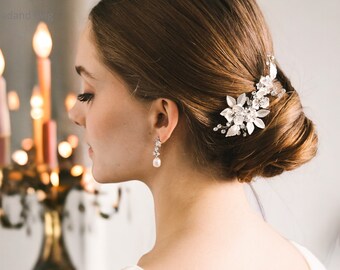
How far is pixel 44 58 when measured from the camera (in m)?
1.92

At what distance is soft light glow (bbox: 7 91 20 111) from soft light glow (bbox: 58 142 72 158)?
166 mm

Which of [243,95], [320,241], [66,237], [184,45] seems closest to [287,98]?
[243,95]

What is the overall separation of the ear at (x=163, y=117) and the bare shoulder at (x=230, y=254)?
0.15 meters

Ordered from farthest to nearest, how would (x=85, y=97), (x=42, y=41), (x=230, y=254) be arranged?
(x=42, y=41)
(x=85, y=97)
(x=230, y=254)

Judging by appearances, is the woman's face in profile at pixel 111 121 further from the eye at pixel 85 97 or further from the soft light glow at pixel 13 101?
the soft light glow at pixel 13 101

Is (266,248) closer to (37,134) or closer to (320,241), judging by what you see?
(37,134)

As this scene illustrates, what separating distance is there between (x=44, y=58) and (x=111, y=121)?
3.37 feet

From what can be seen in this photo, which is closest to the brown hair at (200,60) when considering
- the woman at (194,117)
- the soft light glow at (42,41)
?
the woman at (194,117)

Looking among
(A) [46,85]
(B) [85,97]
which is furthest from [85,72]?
(A) [46,85]

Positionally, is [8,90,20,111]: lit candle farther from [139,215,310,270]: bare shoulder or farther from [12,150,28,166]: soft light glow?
[139,215,310,270]: bare shoulder

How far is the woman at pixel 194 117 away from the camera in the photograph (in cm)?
88

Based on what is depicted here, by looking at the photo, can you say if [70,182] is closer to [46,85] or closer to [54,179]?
[54,179]

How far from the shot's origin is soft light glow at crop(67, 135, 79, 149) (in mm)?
1952

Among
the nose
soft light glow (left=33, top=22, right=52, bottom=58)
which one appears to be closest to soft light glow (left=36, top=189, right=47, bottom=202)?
soft light glow (left=33, top=22, right=52, bottom=58)
